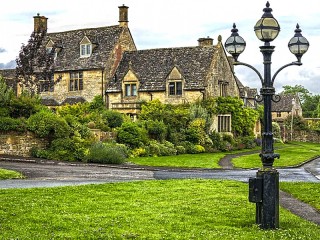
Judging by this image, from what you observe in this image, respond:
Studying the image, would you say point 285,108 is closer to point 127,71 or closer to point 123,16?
point 123,16

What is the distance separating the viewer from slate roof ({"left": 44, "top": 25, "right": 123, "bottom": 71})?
59219mm

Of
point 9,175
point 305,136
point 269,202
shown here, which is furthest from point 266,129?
point 305,136

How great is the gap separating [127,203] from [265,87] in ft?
17.8

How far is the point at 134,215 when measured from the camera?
14289mm

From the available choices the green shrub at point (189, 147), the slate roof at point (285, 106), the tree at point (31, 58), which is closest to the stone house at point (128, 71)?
the tree at point (31, 58)

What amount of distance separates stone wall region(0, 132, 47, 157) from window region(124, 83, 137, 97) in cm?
2279

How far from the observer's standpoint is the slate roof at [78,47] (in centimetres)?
5922

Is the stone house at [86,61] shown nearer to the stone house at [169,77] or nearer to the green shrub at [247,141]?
the stone house at [169,77]

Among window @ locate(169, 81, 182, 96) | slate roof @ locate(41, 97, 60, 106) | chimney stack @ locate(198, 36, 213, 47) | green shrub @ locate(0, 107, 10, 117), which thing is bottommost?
green shrub @ locate(0, 107, 10, 117)

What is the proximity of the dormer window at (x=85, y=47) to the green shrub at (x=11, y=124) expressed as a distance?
26363 millimetres

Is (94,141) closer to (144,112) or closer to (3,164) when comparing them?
(3,164)

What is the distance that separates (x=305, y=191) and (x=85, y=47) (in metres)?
43.2

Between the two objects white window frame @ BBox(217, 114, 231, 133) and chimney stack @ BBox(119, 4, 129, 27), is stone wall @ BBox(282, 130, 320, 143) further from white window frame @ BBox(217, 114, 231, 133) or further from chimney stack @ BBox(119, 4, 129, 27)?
chimney stack @ BBox(119, 4, 129, 27)

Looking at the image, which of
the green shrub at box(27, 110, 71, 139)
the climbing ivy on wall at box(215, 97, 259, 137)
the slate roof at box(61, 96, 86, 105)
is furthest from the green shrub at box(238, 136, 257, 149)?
the green shrub at box(27, 110, 71, 139)
